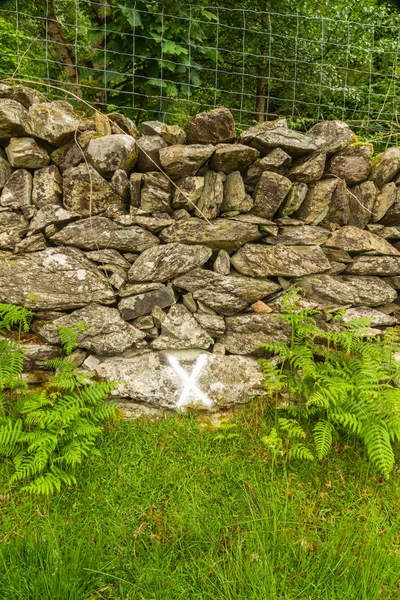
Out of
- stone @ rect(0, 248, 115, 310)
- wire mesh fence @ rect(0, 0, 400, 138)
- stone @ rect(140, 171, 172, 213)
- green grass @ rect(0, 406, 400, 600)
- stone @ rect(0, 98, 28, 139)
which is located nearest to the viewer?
green grass @ rect(0, 406, 400, 600)

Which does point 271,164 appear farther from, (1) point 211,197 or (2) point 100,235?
(2) point 100,235

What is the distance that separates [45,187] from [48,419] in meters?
1.93

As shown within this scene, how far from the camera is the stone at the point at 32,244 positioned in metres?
3.44

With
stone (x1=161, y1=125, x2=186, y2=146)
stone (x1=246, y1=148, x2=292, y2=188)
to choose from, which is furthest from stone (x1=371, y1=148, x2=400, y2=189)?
stone (x1=161, y1=125, x2=186, y2=146)

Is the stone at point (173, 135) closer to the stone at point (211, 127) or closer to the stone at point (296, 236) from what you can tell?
the stone at point (211, 127)

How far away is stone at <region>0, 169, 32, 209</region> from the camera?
343 centimetres

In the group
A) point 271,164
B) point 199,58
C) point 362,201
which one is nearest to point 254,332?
point 271,164

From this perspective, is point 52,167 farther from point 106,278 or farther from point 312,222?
point 312,222

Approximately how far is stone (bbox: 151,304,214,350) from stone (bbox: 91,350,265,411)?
9 centimetres

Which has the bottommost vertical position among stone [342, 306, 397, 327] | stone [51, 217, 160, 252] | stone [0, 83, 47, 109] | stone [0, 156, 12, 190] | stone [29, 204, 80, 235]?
stone [342, 306, 397, 327]

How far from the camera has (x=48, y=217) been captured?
344 cm

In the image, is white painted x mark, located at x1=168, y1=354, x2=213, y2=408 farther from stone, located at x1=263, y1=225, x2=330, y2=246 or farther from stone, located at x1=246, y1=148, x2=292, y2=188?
stone, located at x1=246, y1=148, x2=292, y2=188

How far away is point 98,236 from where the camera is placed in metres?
3.51

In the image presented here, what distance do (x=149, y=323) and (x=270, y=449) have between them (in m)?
1.45
